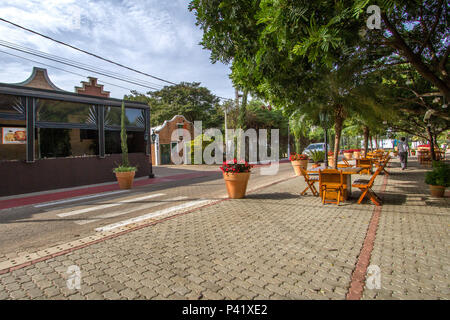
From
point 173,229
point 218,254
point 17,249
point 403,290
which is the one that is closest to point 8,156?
point 17,249

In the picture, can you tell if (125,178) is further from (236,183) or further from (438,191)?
(438,191)

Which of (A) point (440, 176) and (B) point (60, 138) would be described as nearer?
(A) point (440, 176)

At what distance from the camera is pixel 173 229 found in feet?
16.8

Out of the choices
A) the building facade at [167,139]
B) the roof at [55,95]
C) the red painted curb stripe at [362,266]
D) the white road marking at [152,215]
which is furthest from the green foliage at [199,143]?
the red painted curb stripe at [362,266]

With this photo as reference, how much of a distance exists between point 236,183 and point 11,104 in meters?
9.60

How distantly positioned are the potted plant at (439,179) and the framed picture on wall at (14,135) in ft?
47.9

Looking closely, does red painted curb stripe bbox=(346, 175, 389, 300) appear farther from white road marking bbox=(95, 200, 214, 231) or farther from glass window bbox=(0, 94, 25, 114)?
glass window bbox=(0, 94, 25, 114)

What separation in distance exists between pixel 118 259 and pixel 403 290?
355 cm

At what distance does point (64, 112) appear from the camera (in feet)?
39.6

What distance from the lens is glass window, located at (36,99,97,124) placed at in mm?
11312

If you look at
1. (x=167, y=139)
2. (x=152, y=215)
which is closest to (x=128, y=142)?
(x=152, y=215)

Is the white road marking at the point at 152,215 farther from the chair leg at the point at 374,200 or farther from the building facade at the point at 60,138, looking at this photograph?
the building facade at the point at 60,138

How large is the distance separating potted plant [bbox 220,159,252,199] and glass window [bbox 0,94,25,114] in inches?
354
